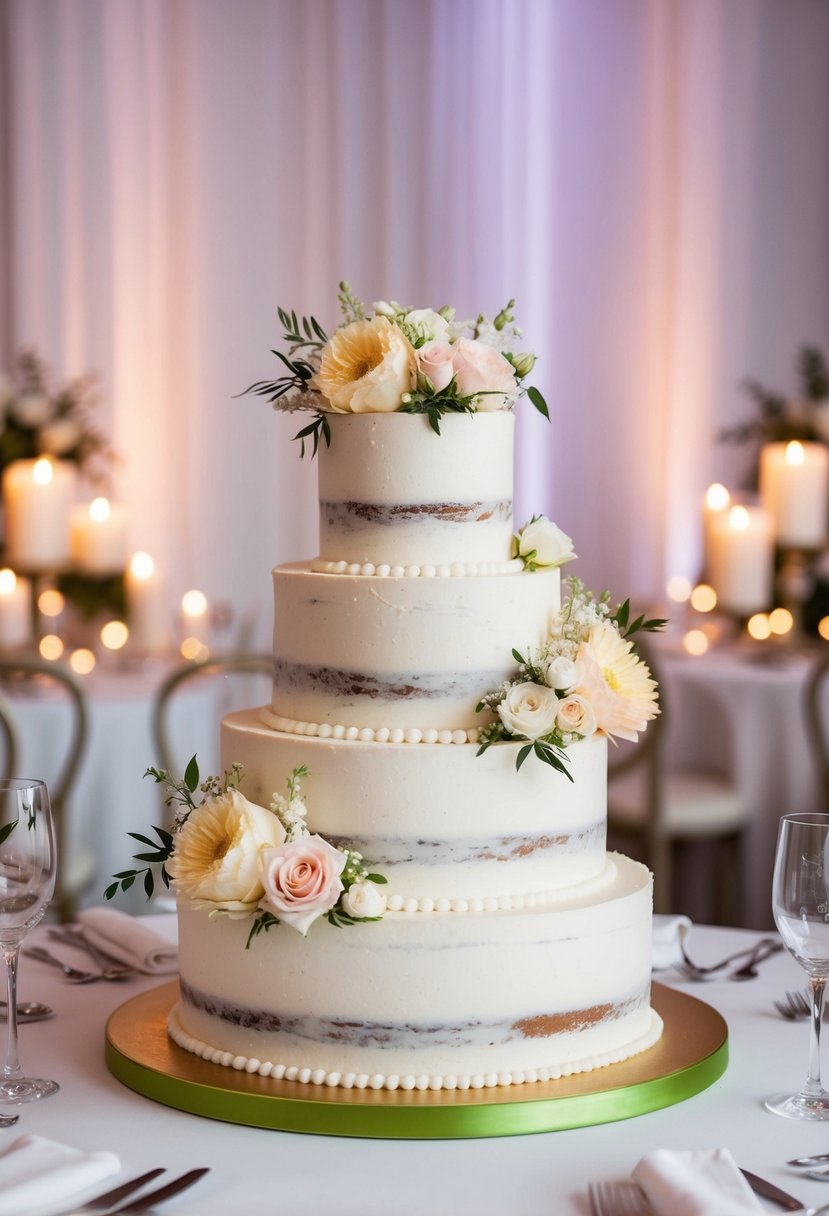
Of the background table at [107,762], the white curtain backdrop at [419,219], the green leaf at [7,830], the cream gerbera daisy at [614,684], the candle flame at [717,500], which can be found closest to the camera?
the green leaf at [7,830]

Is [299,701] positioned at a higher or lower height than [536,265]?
lower

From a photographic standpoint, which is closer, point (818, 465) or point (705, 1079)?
point (705, 1079)

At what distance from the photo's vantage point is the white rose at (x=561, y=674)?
1.99m

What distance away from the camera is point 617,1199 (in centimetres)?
161

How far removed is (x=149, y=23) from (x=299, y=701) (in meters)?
6.29

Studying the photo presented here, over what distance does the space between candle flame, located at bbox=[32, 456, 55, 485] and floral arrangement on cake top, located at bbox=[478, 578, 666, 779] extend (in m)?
4.07

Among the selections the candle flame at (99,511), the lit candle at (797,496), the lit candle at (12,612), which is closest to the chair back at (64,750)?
the lit candle at (12,612)

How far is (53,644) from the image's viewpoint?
6078 mm

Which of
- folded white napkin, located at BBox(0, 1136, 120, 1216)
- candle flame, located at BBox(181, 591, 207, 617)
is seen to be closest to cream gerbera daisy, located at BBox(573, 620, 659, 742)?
folded white napkin, located at BBox(0, 1136, 120, 1216)

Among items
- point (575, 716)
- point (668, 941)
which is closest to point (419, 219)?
point (668, 941)

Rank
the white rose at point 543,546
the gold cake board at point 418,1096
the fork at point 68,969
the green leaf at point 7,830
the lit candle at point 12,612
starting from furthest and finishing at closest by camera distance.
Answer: the lit candle at point 12,612 → the fork at point 68,969 → the white rose at point 543,546 → the green leaf at point 7,830 → the gold cake board at point 418,1096

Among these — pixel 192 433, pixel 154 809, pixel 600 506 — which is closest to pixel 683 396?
pixel 600 506

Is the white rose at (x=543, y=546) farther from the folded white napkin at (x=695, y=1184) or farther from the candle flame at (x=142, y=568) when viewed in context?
the candle flame at (x=142, y=568)

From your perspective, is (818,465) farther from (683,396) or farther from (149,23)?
(149,23)
